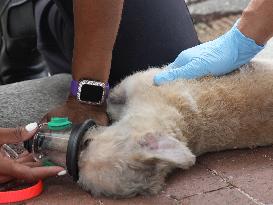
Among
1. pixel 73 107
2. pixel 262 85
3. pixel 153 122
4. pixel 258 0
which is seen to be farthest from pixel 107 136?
pixel 258 0

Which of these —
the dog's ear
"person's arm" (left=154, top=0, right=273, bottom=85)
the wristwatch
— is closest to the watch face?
the wristwatch

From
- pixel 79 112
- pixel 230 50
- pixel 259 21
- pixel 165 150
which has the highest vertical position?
pixel 259 21

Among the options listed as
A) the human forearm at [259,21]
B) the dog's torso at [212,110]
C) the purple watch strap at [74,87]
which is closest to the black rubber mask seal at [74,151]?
the dog's torso at [212,110]

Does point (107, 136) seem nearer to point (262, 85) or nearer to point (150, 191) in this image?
point (150, 191)

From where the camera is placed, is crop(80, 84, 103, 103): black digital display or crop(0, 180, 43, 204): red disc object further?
crop(80, 84, 103, 103): black digital display

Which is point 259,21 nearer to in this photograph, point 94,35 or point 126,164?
point 94,35

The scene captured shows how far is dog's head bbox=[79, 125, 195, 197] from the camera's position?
2178mm

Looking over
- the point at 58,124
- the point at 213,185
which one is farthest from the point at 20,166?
the point at 213,185

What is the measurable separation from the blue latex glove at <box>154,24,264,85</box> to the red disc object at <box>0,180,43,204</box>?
2.50ft

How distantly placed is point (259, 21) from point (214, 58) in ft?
0.96

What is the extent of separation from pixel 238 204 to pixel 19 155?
3.18 ft

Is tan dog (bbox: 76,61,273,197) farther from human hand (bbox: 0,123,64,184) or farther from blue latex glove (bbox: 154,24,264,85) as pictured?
human hand (bbox: 0,123,64,184)

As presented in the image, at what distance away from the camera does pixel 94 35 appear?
8.66 feet

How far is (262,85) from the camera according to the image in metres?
2.62
